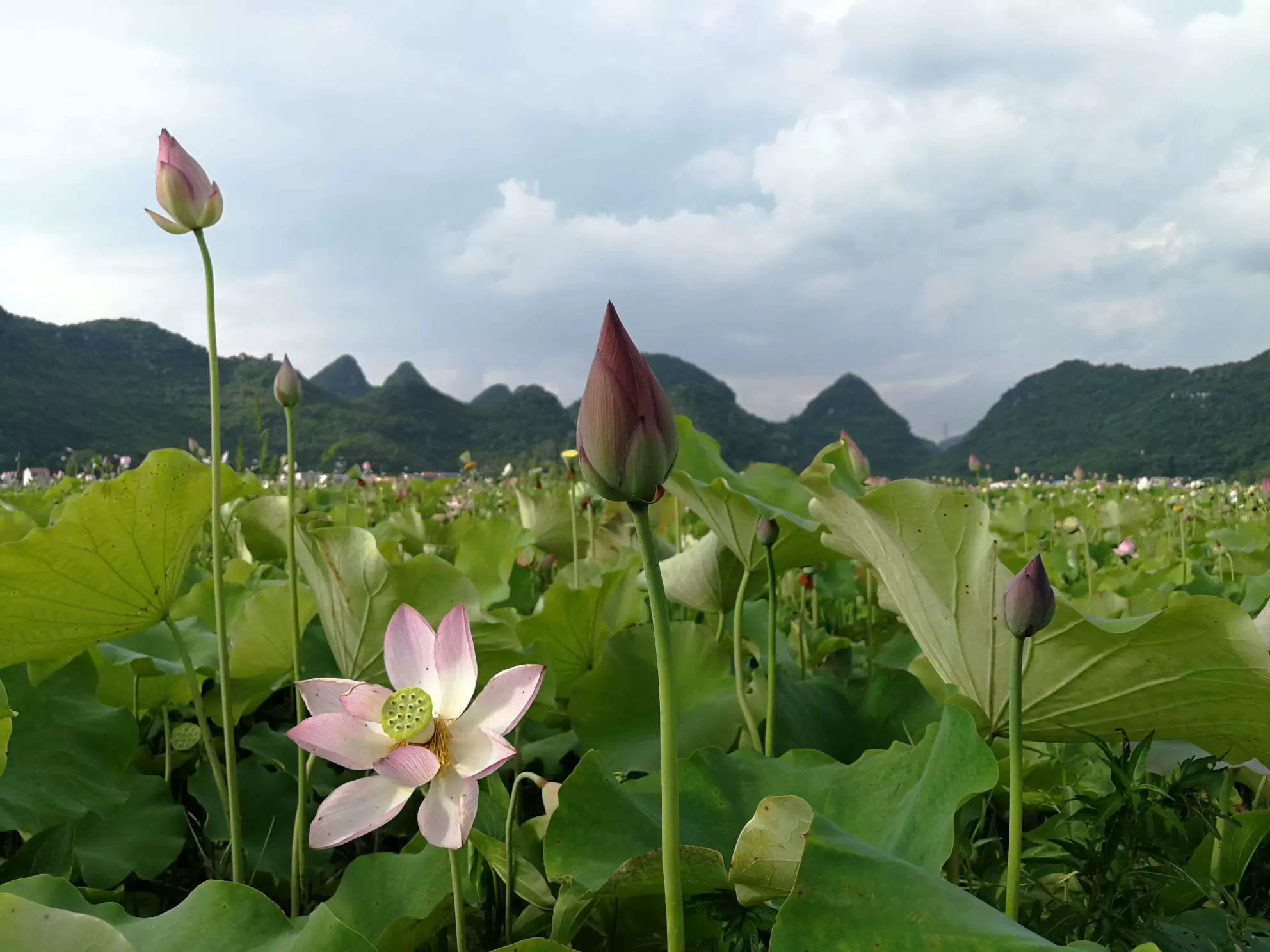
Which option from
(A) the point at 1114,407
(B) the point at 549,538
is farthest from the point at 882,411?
(B) the point at 549,538

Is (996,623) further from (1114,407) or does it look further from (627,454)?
(1114,407)

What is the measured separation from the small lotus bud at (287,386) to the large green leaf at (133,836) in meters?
0.46

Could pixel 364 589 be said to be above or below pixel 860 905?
above

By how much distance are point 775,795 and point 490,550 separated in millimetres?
1092

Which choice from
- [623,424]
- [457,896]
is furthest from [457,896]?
[623,424]

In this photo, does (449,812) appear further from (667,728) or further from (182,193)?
(182,193)

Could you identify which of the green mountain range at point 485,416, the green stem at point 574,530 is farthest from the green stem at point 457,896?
the green mountain range at point 485,416

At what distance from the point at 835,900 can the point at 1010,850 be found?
0.57ft

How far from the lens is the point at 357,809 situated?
18.8 inches

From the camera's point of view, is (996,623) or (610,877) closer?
(610,877)

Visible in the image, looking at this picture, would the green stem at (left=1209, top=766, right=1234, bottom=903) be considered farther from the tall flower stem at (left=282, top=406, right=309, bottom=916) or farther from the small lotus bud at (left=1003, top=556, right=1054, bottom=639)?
the tall flower stem at (left=282, top=406, right=309, bottom=916)

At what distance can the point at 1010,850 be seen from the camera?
1.71 ft

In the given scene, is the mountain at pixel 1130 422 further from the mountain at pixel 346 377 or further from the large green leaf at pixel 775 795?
the mountain at pixel 346 377

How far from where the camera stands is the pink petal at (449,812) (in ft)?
1.49
